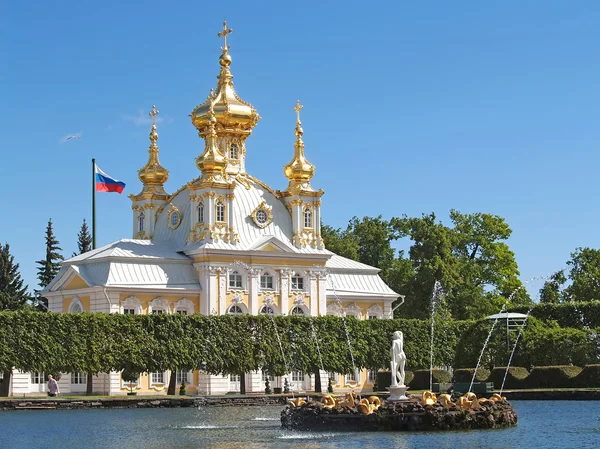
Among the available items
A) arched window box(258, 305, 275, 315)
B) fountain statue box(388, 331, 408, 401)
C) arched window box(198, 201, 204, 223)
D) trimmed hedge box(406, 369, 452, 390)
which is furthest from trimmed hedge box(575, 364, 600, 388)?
arched window box(198, 201, 204, 223)

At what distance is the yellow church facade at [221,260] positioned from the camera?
65.8 metres

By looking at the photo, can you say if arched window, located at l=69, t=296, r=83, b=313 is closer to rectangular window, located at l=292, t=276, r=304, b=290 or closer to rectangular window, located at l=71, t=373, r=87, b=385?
rectangular window, located at l=71, t=373, r=87, b=385

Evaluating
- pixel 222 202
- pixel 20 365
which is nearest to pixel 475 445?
pixel 20 365

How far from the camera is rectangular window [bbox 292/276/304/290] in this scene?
233 feet

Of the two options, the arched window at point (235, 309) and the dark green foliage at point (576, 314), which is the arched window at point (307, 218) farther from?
the dark green foliage at point (576, 314)

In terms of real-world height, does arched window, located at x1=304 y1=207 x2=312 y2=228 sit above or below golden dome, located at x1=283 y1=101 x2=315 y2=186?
below

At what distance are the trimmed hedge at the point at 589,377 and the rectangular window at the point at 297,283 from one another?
1972 centimetres

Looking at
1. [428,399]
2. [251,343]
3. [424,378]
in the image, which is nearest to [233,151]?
[251,343]

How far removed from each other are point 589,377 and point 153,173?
3073 cm

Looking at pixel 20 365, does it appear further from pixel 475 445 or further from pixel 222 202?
pixel 475 445

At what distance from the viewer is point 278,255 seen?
69.4 meters

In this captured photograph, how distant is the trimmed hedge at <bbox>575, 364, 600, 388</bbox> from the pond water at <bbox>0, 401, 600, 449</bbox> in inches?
372

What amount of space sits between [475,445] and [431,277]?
52.9m

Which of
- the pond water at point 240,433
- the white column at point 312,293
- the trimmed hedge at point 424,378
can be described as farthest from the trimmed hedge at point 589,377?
the white column at point 312,293
